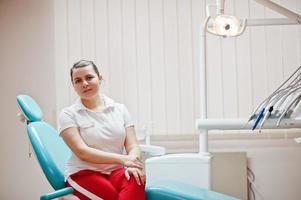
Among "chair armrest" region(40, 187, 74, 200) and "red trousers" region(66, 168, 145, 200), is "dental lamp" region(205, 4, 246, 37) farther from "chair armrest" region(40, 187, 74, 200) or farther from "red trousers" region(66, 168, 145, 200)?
"chair armrest" region(40, 187, 74, 200)

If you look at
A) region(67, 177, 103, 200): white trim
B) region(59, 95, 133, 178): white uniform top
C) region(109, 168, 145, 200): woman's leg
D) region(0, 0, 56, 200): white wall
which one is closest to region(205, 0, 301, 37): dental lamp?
region(59, 95, 133, 178): white uniform top

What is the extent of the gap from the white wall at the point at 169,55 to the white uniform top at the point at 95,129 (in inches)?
46.9

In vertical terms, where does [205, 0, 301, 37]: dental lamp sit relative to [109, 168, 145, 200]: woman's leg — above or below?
above

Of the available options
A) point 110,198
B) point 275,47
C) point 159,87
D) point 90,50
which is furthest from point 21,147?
point 275,47

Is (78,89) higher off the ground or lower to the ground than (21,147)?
higher

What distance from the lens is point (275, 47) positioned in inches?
123

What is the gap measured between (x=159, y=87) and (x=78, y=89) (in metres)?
1.29

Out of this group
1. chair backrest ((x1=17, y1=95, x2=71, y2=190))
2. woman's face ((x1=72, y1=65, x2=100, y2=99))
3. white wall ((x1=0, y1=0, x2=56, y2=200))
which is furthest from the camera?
white wall ((x1=0, y1=0, x2=56, y2=200))

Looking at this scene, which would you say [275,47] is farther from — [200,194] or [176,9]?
[200,194]

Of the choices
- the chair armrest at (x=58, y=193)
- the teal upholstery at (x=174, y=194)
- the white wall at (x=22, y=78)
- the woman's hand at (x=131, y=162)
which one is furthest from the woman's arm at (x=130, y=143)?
the white wall at (x=22, y=78)

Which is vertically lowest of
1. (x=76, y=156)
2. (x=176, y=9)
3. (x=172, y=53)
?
(x=76, y=156)

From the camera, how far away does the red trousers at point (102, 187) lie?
69.5 inches

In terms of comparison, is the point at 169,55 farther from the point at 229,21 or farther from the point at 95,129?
the point at 95,129

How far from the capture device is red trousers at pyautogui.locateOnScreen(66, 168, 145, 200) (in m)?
1.77
